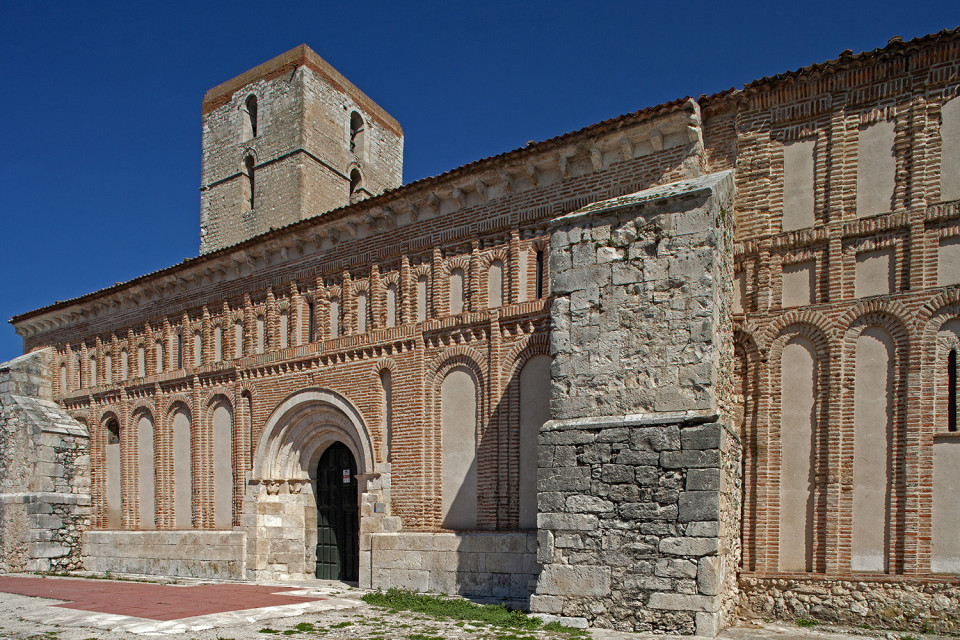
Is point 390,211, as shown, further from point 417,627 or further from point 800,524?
point 800,524

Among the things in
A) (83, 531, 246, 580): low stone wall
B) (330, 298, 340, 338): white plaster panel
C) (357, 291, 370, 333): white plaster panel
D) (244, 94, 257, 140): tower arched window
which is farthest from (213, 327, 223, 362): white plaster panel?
(244, 94, 257, 140): tower arched window

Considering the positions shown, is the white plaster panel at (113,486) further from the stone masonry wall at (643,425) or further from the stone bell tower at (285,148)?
the stone masonry wall at (643,425)

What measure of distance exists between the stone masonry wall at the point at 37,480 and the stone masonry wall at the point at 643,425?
13.3 metres

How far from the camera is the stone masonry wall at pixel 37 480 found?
58.0ft

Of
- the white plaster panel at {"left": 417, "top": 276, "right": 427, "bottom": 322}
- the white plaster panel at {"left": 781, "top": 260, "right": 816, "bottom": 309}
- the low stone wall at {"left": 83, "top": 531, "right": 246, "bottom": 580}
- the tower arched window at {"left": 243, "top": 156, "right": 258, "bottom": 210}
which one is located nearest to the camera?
the white plaster panel at {"left": 781, "top": 260, "right": 816, "bottom": 309}

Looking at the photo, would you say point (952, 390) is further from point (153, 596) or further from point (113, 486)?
point (113, 486)

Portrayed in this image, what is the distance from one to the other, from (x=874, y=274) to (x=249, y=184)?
15.5 meters

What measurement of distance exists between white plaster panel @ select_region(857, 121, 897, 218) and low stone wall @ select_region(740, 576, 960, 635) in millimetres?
4369

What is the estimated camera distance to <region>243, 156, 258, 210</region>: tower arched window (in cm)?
2042

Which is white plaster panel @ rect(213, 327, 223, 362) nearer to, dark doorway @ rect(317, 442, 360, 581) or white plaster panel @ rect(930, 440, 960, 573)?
dark doorway @ rect(317, 442, 360, 581)

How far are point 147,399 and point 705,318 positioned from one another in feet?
43.3

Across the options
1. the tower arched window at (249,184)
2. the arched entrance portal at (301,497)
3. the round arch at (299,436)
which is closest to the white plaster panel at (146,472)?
the arched entrance portal at (301,497)

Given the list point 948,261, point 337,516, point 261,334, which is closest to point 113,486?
point 261,334

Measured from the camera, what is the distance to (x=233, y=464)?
15633 mm
